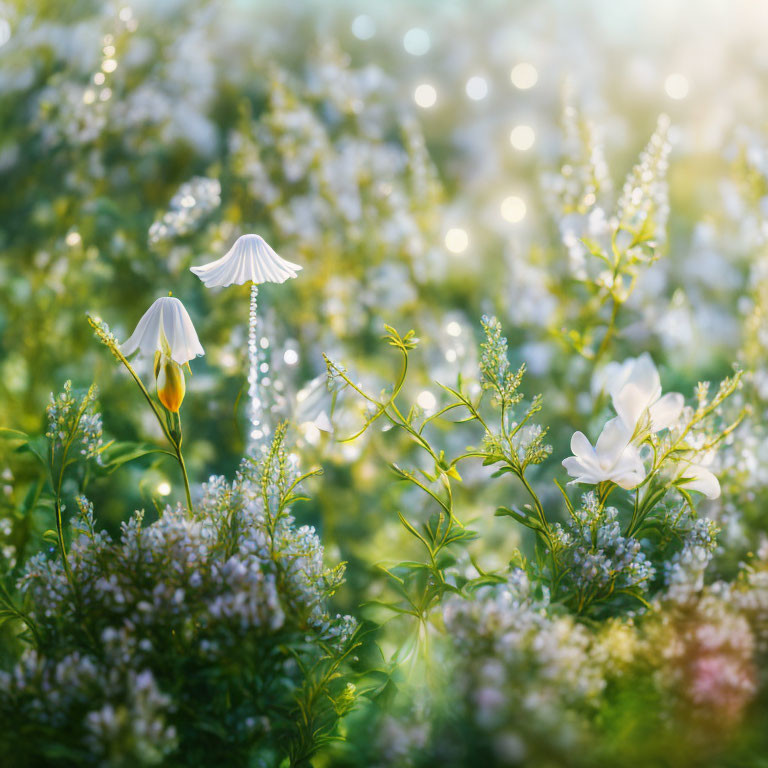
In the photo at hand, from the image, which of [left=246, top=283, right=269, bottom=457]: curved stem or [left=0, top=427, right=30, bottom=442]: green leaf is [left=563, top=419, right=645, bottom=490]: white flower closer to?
[left=246, top=283, right=269, bottom=457]: curved stem

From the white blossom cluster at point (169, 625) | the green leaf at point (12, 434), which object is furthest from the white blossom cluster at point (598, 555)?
the green leaf at point (12, 434)

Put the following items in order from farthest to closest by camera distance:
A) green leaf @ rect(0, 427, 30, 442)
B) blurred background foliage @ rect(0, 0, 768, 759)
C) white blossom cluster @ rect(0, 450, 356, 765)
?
blurred background foliage @ rect(0, 0, 768, 759) → green leaf @ rect(0, 427, 30, 442) → white blossom cluster @ rect(0, 450, 356, 765)

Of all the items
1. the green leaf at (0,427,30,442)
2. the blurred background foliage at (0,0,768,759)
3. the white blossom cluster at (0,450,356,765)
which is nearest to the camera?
the white blossom cluster at (0,450,356,765)

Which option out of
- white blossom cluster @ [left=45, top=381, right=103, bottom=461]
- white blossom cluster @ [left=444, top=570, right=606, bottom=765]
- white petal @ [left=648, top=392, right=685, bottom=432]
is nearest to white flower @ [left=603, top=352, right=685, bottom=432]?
white petal @ [left=648, top=392, right=685, bottom=432]

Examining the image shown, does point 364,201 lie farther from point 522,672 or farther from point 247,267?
point 522,672

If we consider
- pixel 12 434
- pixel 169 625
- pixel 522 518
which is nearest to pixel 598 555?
pixel 522 518

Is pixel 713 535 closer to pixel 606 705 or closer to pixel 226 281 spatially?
pixel 606 705

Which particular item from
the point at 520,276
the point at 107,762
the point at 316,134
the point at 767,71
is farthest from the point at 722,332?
the point at 107,762

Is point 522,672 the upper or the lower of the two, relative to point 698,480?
lower
